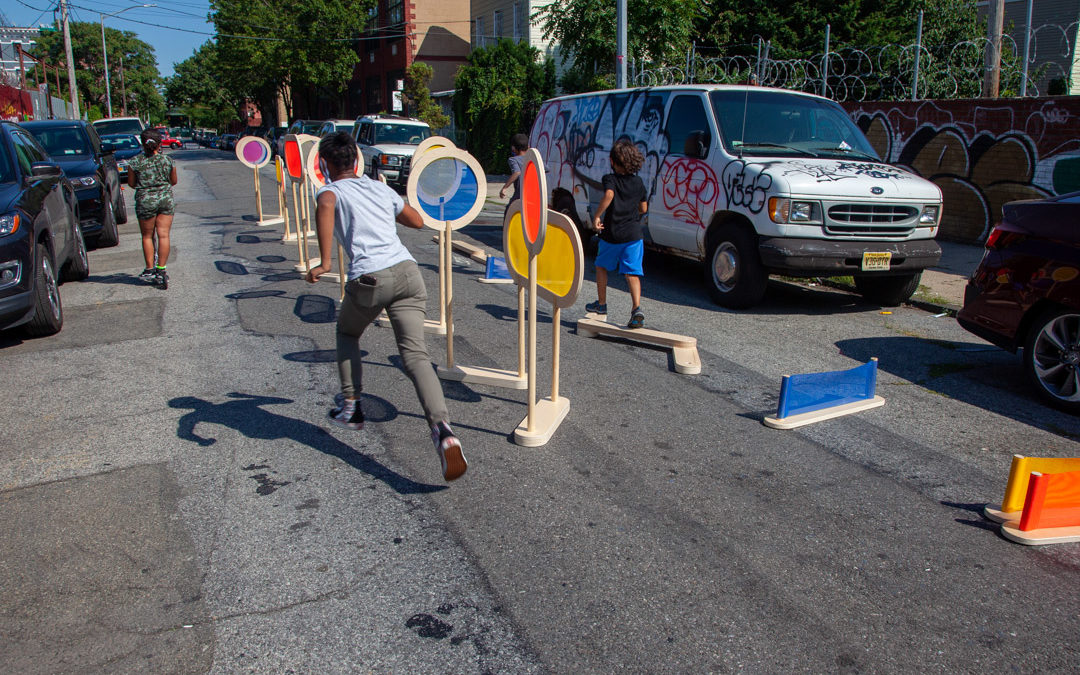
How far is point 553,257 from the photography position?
512 cm

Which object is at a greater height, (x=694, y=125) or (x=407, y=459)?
(x=694, y=125)

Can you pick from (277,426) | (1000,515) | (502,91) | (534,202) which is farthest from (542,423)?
(502,91)

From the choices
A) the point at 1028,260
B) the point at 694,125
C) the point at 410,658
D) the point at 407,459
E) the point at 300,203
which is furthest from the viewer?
the point at 300,203

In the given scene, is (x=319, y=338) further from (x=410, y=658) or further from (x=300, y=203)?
(x=410, y=658)

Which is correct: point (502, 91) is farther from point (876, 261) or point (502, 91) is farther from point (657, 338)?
point (657, 338)

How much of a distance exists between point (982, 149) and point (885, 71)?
12.7 m

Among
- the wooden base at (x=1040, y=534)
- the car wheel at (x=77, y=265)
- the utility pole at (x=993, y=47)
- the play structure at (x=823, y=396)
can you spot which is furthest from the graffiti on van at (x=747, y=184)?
the car wheel at (x=77, y=265)

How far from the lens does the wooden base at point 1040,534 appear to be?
3816mm

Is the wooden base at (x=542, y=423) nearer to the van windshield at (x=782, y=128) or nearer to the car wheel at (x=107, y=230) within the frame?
the van windshield at (x=782, y=128)

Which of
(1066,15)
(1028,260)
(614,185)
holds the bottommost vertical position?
(1028,260)

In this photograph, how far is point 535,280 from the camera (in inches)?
193

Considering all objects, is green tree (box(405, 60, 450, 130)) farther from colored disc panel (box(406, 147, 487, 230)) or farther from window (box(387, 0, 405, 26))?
colored disc panel (box(406, 147, 487, 230))

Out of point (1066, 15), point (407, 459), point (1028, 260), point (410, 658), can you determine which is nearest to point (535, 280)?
point (407, 459)

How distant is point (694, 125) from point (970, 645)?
7251 mm
